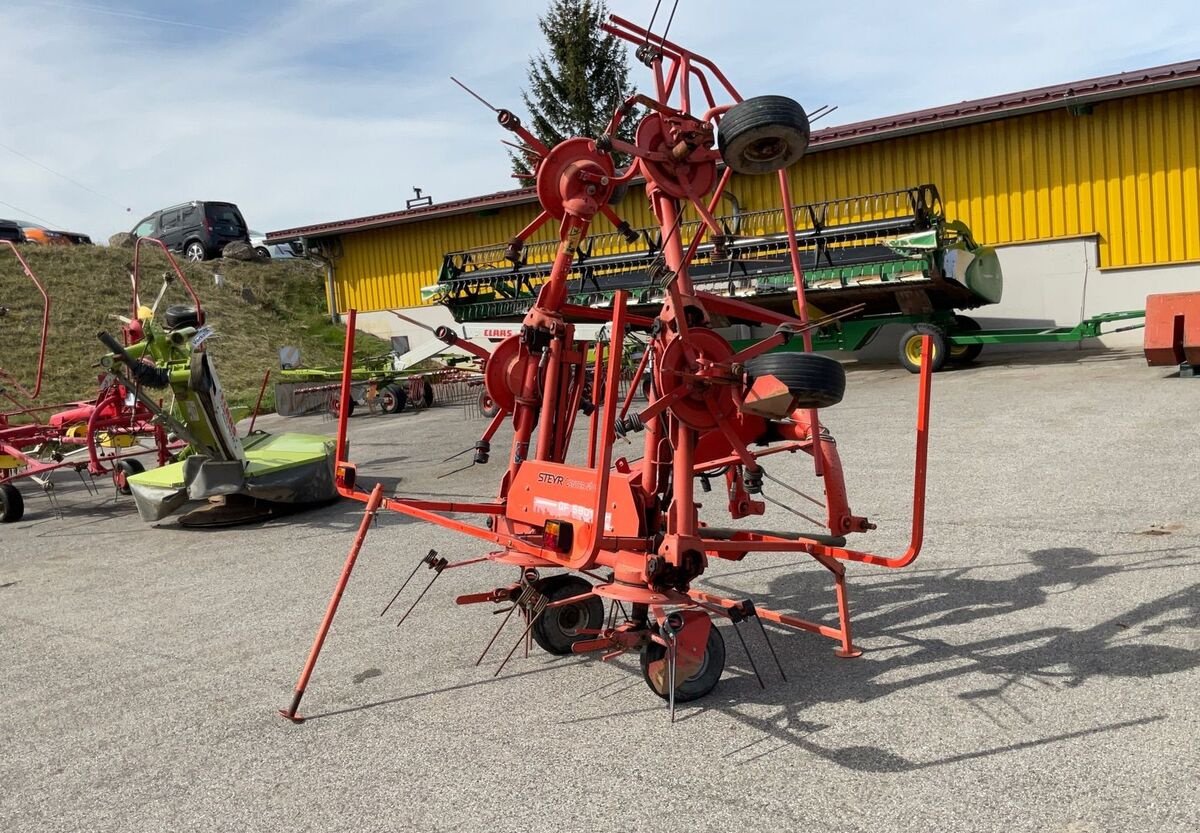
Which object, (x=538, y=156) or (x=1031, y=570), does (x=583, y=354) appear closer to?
(x=538, y=156)

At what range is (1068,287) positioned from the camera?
15.7 m

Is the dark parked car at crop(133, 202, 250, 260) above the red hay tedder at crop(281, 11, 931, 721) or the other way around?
above

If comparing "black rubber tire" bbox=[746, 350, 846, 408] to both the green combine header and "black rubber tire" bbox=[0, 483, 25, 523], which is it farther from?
"black rubber tire" bbox=[0, 483, 25, 523]

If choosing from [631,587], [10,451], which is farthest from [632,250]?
[631,587]

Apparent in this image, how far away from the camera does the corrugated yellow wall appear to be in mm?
14578

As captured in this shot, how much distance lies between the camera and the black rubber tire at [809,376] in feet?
11.8

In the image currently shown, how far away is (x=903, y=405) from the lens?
38.4ft

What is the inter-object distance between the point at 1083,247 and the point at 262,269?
2034cm

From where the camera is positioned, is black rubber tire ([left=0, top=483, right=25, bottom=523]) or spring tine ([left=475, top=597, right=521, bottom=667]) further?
black rubber tire ([left=0, top=483, right=25, bottom=523])

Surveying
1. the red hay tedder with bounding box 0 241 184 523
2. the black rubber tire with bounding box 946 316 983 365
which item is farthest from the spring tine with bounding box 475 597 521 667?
the black rubber tire with bounding box 946 316 983 365

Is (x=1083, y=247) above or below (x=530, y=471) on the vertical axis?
above

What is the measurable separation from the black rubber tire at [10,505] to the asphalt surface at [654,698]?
2824mm

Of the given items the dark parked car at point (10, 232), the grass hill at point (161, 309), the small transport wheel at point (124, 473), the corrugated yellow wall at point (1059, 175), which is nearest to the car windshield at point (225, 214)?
the grass hill at point (161, 309)

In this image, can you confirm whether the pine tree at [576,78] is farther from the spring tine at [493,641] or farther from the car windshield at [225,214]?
the spring tine at [493,641]
